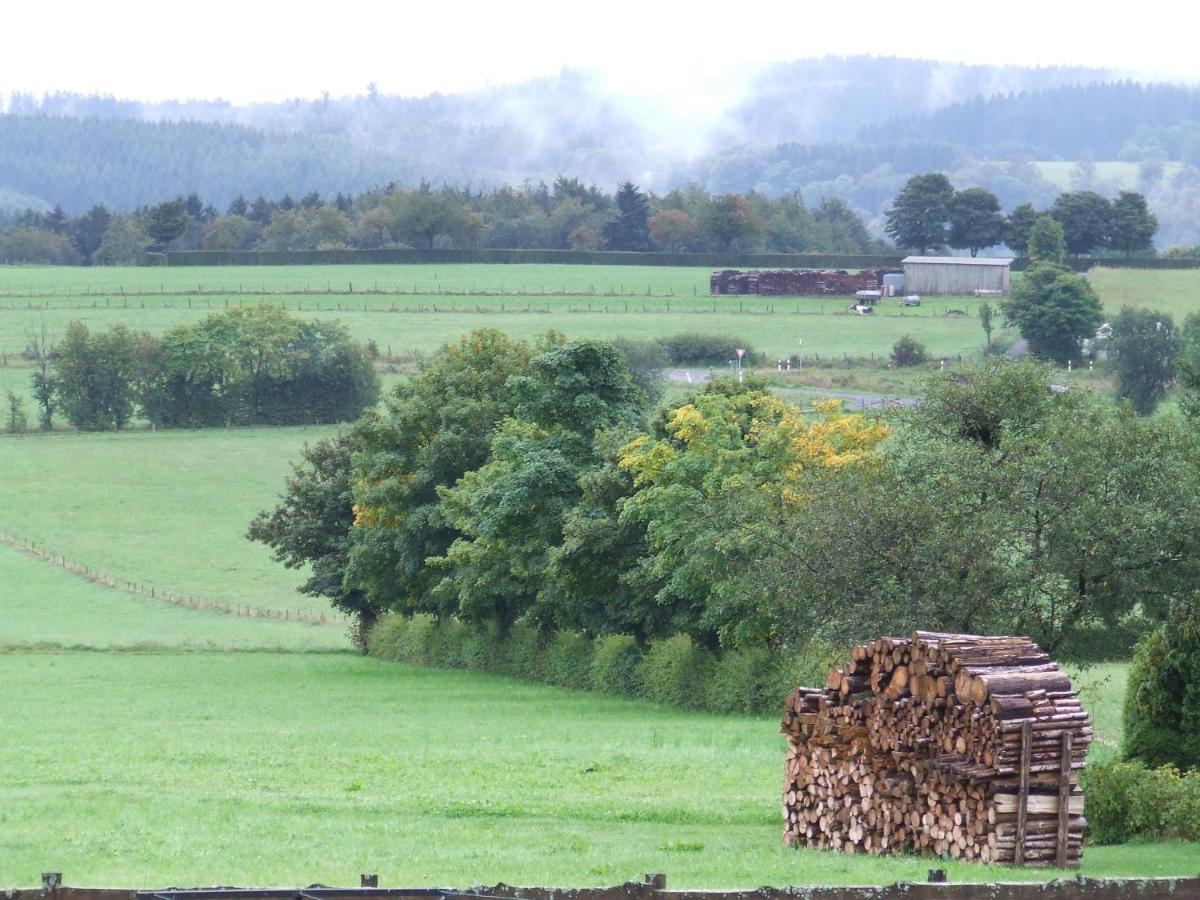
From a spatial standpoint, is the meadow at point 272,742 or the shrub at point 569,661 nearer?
the meadow at point 272,742

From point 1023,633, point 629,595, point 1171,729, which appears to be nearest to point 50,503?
point 629,595

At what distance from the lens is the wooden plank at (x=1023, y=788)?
2020 centimetres

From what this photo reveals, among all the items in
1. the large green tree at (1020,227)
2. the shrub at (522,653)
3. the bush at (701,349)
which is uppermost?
the large green tree at (1020,227)

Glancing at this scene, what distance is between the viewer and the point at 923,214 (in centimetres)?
19650

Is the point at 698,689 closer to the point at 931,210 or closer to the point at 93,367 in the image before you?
the point at 93,367

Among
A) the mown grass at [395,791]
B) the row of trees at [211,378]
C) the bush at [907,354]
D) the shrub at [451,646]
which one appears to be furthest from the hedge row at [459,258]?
the mown grass at [395,791]

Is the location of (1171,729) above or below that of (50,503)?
above

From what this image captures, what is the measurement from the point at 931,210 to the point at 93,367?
104338mm

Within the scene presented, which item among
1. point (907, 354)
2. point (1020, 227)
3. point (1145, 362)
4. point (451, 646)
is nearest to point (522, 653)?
point (451, 646)

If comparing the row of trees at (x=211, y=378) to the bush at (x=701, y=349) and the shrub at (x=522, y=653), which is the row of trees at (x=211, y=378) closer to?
the bush at (x=701, y=349)

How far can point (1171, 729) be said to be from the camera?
25.2 meters

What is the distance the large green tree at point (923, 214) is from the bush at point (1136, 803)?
575 ft

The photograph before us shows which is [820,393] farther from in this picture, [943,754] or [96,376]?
[943,754]

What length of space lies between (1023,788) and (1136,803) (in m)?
3.07
